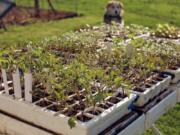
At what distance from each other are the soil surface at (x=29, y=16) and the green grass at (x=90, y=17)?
0.48 meters

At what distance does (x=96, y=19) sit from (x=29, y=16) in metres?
2.02

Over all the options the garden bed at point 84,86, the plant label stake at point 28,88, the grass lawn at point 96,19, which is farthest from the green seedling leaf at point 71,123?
the grass lawn at point 96,19

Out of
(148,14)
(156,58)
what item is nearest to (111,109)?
(156,58)

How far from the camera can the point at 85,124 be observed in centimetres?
276

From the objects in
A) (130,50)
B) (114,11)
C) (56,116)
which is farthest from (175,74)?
(114,11)

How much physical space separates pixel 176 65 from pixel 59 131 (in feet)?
6.64

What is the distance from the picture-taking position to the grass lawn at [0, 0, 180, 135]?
8.93 m

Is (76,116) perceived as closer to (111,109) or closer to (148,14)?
(111,109)

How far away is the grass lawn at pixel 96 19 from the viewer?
893 centimetres

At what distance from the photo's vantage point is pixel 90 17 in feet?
38.4

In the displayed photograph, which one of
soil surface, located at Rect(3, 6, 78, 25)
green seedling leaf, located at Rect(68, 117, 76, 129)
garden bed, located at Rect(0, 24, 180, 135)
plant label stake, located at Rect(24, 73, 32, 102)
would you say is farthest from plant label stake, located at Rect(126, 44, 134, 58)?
soil surface, located at Rect(3, 6, 78, 25)

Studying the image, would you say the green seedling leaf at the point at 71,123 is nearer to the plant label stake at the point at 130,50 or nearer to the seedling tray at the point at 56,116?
the seedling tray at the point at 56,116

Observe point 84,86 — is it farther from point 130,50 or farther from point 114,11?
point 114,11

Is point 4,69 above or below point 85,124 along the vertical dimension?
above
